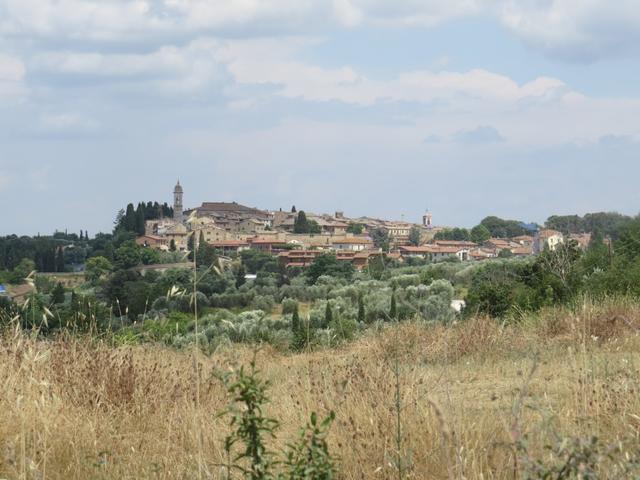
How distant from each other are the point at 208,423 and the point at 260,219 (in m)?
130

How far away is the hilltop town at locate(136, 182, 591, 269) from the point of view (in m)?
86.2

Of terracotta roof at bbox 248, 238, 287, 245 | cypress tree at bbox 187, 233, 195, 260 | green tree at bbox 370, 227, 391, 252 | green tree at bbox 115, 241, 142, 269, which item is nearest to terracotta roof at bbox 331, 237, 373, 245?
terracotta roof at bbox 248, 238, 287, 245

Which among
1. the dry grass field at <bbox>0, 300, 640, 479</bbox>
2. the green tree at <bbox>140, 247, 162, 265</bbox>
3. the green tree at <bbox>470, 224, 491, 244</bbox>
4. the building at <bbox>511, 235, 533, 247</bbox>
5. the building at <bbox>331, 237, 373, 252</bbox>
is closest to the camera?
the dry grass field at <bbox>0, 300, 640, 479</bbox>

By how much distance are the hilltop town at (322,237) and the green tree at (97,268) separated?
6.03 metres

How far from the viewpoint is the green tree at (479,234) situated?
129 meters

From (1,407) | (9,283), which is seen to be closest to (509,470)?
(1,407)

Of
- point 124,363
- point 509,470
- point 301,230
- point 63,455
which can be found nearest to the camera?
point 509,470

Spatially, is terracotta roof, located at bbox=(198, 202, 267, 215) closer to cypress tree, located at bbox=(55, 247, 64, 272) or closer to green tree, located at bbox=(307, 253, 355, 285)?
cypress tree, located at bbox=(55, 247, 64, 272)

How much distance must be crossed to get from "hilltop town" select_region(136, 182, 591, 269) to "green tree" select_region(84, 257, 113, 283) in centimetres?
603

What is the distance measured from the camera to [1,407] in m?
4.94

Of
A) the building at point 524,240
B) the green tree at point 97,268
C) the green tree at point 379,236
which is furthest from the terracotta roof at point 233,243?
the building at point 524,240

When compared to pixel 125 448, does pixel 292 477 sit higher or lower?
higher

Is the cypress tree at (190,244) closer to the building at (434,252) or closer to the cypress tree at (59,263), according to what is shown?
the cypress tree at (59,263)

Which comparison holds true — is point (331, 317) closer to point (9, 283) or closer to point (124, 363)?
point (124, 363)
